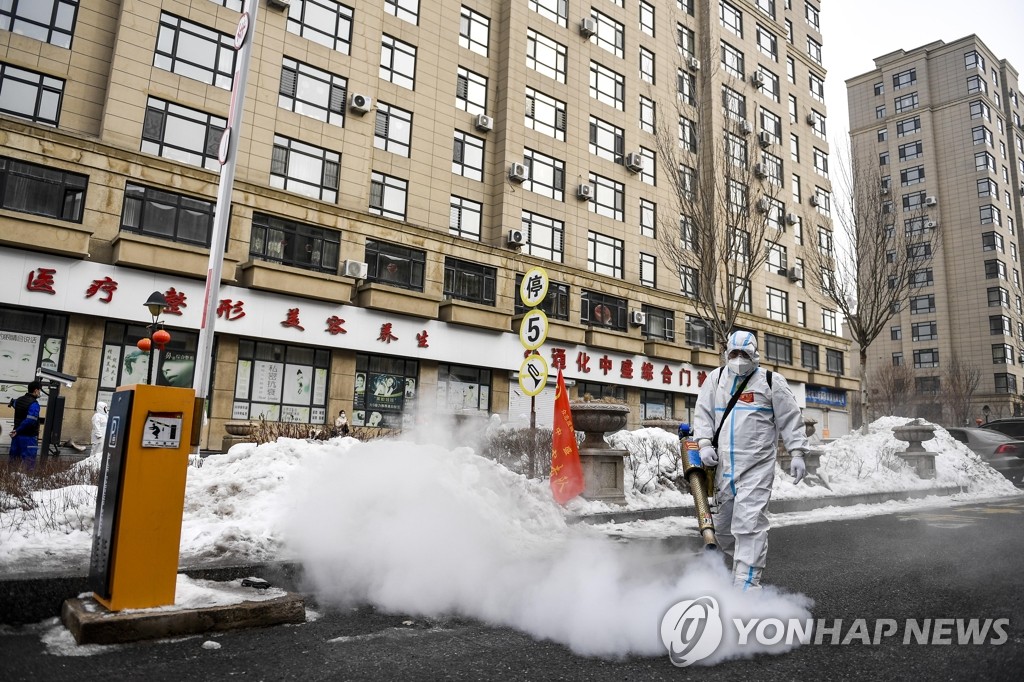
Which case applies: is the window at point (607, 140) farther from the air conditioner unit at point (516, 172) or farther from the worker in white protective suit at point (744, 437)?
the worker in white protective suit at point (744, 437)

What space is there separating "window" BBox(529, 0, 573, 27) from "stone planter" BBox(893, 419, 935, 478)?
22.6 metres

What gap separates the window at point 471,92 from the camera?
88.0 ft

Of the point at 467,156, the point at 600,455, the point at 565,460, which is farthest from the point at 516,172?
the point at 565,460

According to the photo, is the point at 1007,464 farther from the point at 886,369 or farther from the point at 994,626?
the point at 886,369

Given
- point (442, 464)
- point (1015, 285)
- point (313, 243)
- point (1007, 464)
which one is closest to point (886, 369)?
point (1015, 285)

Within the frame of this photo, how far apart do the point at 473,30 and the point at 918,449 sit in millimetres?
22630

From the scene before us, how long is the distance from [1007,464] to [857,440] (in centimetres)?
391

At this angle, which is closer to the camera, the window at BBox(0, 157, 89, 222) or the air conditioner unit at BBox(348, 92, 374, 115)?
the window at BBox(0, 157, 89, 222)

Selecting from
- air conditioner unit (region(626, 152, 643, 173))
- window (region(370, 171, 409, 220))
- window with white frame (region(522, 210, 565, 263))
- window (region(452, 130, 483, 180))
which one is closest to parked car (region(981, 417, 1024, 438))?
window with white frame (region(522, 210, 565, 263))

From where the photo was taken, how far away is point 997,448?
19000 millimetres

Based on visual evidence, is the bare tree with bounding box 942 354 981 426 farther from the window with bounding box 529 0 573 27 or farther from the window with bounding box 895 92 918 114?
the window with bounding box 529 0 573 27

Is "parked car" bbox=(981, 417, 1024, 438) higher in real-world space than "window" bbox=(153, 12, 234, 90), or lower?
lower

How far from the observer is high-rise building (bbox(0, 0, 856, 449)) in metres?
17.8

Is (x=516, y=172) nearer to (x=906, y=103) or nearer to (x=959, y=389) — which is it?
(x=959, y=389)
